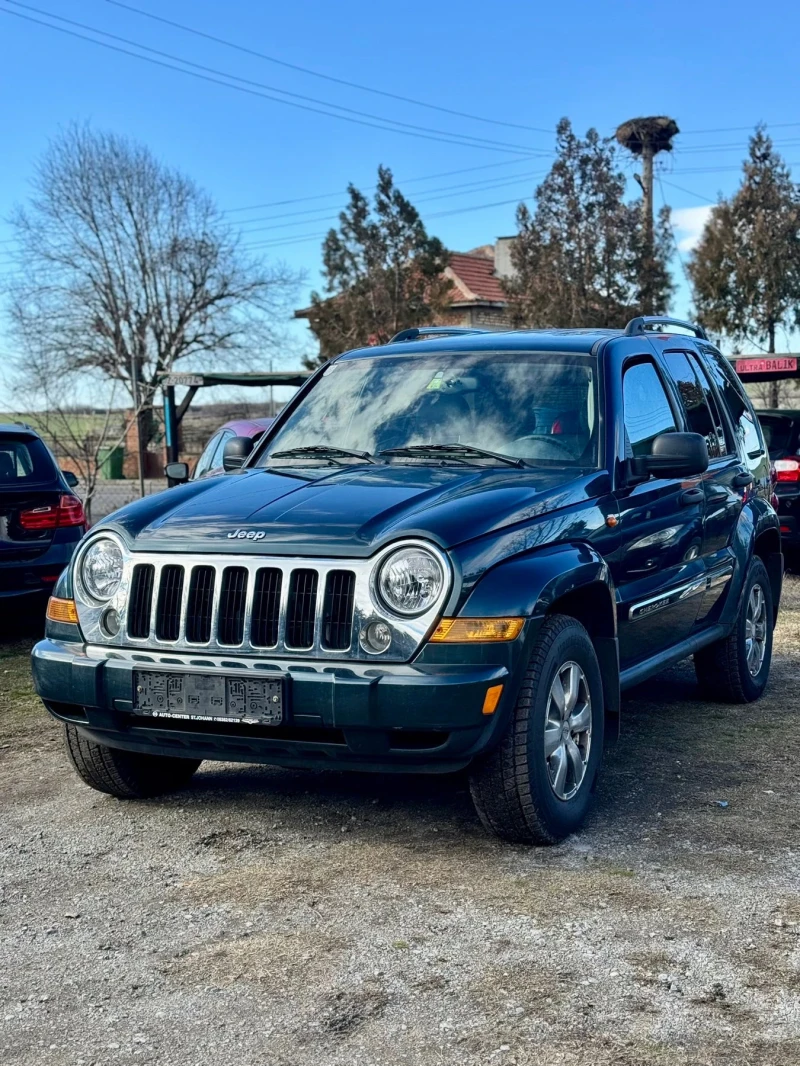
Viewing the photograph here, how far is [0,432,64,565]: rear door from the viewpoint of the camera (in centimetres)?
899

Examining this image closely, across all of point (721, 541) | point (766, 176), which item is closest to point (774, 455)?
point (721, 541)

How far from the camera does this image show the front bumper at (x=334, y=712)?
14.1 feet

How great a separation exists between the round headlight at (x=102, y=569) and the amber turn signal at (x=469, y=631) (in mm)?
1228

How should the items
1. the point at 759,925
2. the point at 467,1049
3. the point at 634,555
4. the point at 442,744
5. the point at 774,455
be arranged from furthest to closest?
the point at 774,455
the point at 634,555
the point at 442,744
the point at 759,925
the point at 467,1049

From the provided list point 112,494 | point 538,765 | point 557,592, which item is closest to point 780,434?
point 557,592

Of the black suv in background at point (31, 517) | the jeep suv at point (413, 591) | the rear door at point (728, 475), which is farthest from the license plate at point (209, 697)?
the black suv in background at point (31, 517)

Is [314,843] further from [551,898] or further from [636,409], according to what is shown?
[636,409]

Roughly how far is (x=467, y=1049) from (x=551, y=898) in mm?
1089

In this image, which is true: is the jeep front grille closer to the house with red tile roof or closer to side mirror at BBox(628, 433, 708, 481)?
side mirror at BBox(628, 433, 708, 481)

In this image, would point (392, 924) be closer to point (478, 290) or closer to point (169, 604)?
point (169, 604)

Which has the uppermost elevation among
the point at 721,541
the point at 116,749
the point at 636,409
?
the point at 636,409

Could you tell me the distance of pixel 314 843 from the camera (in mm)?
4816

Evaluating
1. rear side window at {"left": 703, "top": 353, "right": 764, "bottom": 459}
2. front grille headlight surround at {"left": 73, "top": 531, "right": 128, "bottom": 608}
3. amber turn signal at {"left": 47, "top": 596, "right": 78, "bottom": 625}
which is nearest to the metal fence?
rear side window at {"left": 703, "top": 353, "right": 764, "bottom": 459}

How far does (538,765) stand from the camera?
456cm
